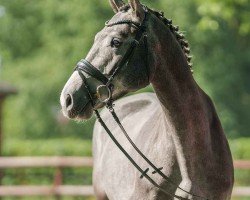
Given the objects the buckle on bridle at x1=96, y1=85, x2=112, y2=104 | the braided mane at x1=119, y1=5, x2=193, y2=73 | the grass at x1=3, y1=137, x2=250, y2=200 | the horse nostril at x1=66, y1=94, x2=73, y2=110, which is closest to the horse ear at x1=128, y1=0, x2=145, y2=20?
the braided mane at x1=119, y1=5, x2=193, y2=73

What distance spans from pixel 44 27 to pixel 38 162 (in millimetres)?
18396

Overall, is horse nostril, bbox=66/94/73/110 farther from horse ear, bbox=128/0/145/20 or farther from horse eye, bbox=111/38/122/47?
horse ear, bbox=128/0/145/20

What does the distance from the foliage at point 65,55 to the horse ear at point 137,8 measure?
65.6 ft

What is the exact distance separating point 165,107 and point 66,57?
79.2 ft

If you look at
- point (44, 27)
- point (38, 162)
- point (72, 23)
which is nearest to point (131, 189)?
point (38, 162)

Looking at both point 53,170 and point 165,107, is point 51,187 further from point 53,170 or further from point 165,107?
point 165,107

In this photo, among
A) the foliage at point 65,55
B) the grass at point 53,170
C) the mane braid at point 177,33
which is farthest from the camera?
the foliage at point 65,55

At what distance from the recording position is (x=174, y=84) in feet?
17.7

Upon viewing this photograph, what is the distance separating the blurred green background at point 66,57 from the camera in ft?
89.1

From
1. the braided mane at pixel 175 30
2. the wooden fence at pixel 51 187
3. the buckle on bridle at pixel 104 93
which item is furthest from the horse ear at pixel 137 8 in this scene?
the wooden fence at pixel 51 187

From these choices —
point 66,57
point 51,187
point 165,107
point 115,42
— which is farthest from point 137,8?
point 66,57

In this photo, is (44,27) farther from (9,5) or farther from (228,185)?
(228,185)

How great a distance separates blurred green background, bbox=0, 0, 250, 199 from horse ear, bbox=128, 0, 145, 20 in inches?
748

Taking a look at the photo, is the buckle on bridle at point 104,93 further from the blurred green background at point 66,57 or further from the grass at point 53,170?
the blurred green background at point 66,57
